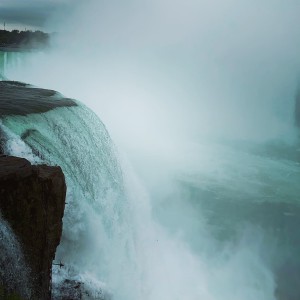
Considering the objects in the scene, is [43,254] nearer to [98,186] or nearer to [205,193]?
[98,186]

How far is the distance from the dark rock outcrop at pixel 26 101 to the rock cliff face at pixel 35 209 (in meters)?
3.48

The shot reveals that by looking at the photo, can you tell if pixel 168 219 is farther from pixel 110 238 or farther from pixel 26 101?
pixel 26 101

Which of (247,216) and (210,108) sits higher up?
(210,108)

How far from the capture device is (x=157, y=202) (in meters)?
16.9

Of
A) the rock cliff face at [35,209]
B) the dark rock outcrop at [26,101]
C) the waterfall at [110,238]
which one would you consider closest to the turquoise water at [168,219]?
the waterfall at [110,238]

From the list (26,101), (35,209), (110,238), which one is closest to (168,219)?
(110,238)

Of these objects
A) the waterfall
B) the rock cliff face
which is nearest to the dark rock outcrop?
the waterfall

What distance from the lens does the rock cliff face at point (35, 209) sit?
4.77 meters

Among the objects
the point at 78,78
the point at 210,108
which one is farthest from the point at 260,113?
the point at 78,78

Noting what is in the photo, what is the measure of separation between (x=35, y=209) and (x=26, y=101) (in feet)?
18.8

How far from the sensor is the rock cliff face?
4770 millimetres

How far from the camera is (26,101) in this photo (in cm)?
1014

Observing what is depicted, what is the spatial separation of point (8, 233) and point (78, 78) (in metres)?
35.5

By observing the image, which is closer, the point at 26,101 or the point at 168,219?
the point at 26,101
